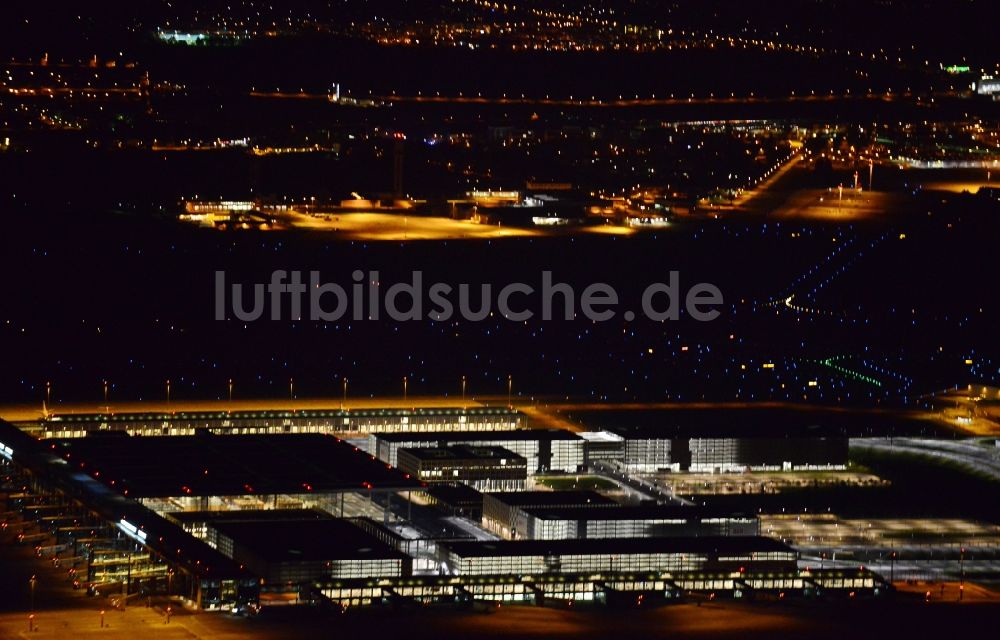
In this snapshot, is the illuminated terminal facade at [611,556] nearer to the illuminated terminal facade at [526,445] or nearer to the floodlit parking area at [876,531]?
the floodlit parking area at [876,531]

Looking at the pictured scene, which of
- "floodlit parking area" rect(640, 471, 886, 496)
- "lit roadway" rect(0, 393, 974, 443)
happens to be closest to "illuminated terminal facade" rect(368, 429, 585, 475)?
"floodlit parking area" rect(640, 471, 886, 496)

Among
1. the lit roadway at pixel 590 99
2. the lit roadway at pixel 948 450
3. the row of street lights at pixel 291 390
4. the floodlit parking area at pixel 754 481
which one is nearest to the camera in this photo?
the floodlit parking area at pixel 754 481

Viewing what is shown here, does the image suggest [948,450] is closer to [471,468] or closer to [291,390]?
[471,468]

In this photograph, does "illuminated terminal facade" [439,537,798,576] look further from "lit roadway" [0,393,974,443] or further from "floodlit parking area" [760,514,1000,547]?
A: "lit roadway" [0,393,974,443]

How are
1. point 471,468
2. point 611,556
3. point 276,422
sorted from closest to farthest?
point 611,556, point 471,468, point 276,422

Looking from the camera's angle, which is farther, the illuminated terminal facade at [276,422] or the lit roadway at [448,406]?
the lit roadway at [448,406]

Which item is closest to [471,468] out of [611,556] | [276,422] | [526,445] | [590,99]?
[526,445]

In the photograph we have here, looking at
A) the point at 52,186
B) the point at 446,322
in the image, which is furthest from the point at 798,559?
the point at 52,186

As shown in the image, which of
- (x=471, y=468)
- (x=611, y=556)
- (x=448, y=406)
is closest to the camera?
(x=611, y=556)

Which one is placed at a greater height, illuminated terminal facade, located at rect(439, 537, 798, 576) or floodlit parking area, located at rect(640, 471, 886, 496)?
floodlit parking area, located at rect(640, 471, 886, 496)

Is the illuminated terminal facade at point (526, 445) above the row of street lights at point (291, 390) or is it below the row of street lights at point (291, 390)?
below

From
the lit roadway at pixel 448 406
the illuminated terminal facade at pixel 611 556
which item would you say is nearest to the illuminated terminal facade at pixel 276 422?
the lit roadway at pixel 448 406
